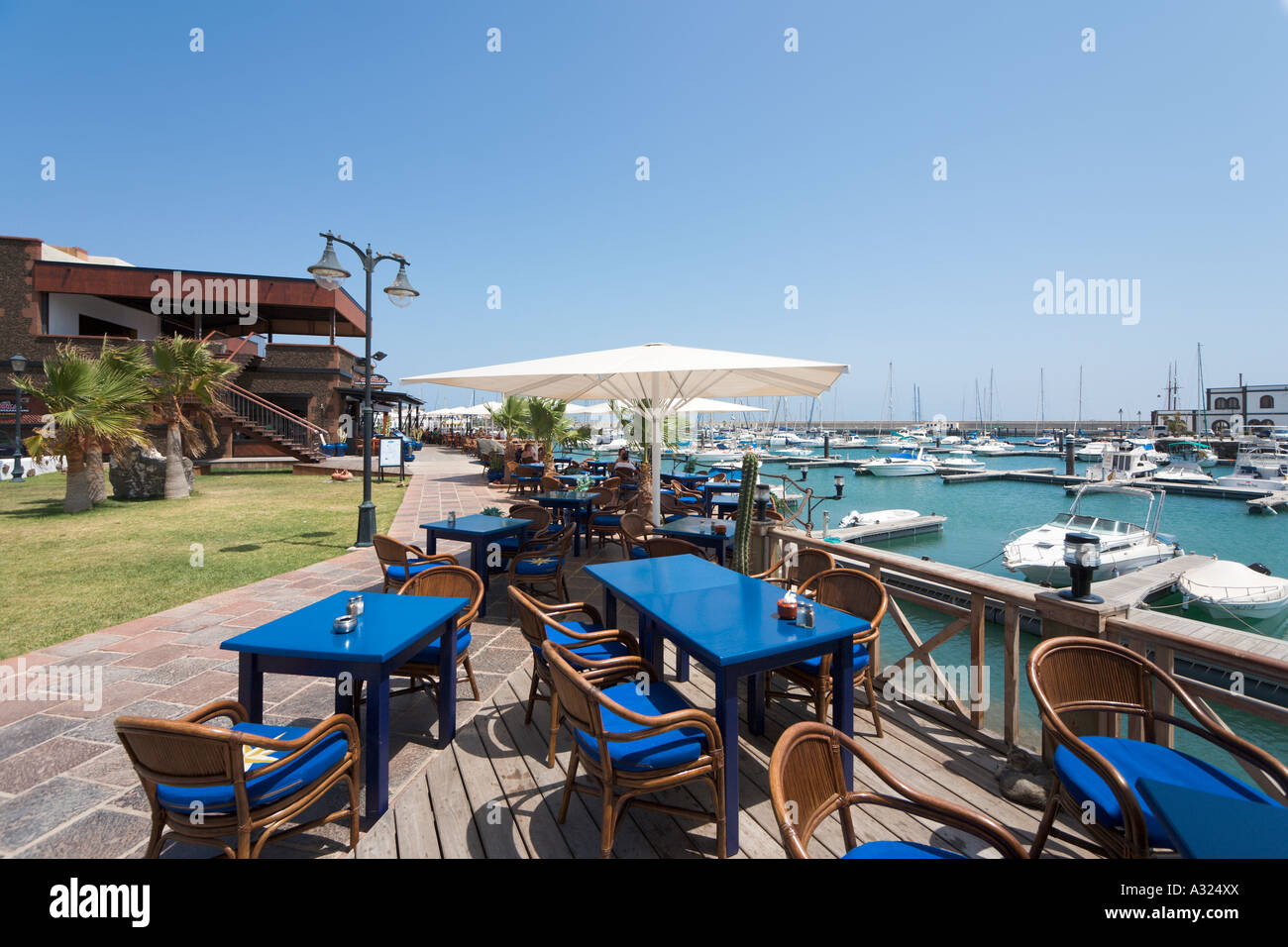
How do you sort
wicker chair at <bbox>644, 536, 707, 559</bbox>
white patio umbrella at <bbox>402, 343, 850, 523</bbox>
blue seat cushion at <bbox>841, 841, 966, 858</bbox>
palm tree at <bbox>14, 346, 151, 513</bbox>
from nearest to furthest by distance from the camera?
blue seat cushion at <bbox>841, 841, 966, 858</bbox> < wicker chair at <bbox>644, 536, 707, 559</bbox> < white patio umbrella at <bbox>402, 343, 850, 523</bbox> < palm tree at <bbox>14, 346, 151, 513</bbox>

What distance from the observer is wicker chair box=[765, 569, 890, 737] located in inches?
123

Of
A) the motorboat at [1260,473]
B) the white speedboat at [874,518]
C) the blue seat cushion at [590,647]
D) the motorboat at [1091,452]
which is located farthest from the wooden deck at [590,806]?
the motorboat at [1091,452]

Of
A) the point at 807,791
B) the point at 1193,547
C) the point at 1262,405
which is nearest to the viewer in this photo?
the point at 807,791

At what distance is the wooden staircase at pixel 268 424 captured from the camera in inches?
757

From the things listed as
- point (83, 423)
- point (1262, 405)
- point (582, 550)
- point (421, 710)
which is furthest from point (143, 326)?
point (1262, 405)

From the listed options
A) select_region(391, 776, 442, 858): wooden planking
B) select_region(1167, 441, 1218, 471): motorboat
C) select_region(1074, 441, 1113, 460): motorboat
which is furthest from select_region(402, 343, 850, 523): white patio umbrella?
select_region(1167, 441, 1218, 471): motorboat

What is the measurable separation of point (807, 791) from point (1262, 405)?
10325cm

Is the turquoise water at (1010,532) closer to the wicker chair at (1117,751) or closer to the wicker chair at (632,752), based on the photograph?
the wicker chair at (1117,751)

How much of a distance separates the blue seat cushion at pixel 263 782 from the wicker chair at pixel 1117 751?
2731 millimetres

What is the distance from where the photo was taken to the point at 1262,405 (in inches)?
2751

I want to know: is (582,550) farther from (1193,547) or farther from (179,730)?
(1193,547)

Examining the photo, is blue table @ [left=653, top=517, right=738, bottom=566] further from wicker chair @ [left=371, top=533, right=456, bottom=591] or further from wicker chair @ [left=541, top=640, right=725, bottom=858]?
wicker chair @ [left=541, top=640, right=725, bottom=858]

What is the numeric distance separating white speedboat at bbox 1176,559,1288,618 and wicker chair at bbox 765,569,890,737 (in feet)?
39.0
